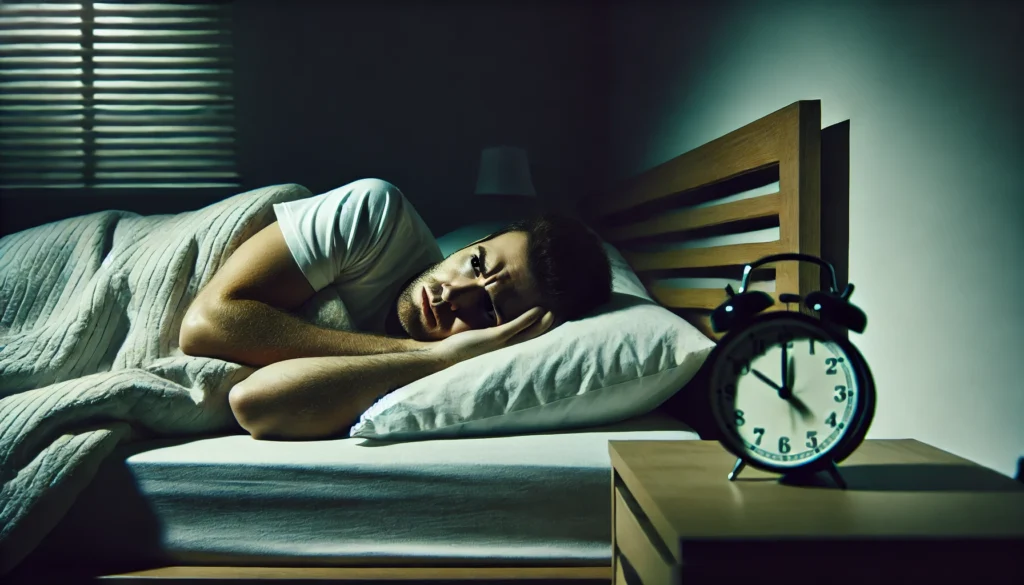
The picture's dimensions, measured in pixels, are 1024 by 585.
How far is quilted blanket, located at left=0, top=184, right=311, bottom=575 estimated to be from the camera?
0.93m

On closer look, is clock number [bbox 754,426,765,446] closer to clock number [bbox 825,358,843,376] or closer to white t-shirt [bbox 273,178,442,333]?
clock number [bbox 825,358,843,376]

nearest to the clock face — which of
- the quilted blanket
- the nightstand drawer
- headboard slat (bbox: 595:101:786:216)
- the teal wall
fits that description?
the nightstand drawer

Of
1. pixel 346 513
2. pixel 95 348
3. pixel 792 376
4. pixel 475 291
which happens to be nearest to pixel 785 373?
pixel 792 376

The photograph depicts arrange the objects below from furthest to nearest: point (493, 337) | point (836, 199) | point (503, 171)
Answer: point (503, 171)
point (493, 337)
point (836, 199)

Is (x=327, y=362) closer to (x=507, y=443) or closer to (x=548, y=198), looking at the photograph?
(x=507, y=443)

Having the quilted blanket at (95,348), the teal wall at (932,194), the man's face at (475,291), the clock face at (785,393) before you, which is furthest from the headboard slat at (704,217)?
the quilted blanket at (95,348)

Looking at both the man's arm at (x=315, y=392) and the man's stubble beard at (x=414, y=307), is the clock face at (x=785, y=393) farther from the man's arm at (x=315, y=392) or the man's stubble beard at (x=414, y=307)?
the man's stubble beard at (x=414, y=307)

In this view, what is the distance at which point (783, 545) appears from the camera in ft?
1.73

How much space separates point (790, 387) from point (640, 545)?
8.0 inches

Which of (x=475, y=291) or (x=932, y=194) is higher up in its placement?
(x=932, y=194)

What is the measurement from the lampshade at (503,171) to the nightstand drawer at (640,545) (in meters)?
1.47

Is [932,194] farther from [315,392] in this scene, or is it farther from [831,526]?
[315,392]

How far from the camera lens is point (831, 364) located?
2.20 feet

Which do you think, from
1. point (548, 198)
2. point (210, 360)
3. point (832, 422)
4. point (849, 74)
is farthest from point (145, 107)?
point (832, 422)
